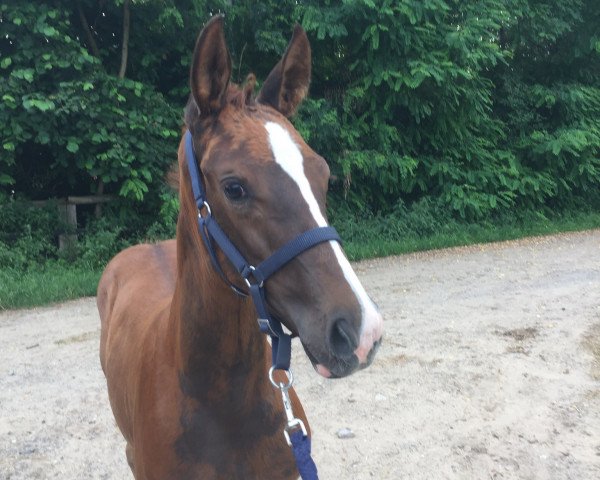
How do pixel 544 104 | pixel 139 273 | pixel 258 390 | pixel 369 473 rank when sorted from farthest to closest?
pixel 544 104
pixel 139 273
pixel 369 473
pixel 258 390

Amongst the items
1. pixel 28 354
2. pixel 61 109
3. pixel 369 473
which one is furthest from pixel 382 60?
pixel 369 473

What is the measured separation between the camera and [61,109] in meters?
8.96

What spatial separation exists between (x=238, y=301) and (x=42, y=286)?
266 inches

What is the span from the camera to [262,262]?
5.87ft

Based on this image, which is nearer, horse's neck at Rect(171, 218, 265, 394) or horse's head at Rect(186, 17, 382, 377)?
horse's head at Rect(186, 17, 382, 377)

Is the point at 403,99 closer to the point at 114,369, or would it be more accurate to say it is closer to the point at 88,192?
the point at 88,192

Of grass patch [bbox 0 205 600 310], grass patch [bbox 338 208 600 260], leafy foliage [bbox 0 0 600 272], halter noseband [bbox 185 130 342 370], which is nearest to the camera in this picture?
halter noseband [bbox 185 130 342 370]

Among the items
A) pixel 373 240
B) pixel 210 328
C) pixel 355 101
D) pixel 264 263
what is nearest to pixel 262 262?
pixel 264 263

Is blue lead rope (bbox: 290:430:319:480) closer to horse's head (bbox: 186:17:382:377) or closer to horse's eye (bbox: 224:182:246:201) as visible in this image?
horse's head (bbox: 186:17:382:377)

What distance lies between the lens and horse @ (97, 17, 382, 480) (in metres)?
1.69

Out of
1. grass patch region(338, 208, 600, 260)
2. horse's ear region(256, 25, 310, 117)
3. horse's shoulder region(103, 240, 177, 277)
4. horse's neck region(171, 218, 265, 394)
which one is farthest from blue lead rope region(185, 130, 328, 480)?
grass patch region(338, 208, 600, 260)

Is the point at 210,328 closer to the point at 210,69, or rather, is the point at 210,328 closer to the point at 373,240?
the point at 210,69

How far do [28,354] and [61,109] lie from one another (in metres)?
4.38

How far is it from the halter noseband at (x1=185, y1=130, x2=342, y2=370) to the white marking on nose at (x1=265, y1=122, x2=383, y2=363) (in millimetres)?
71
